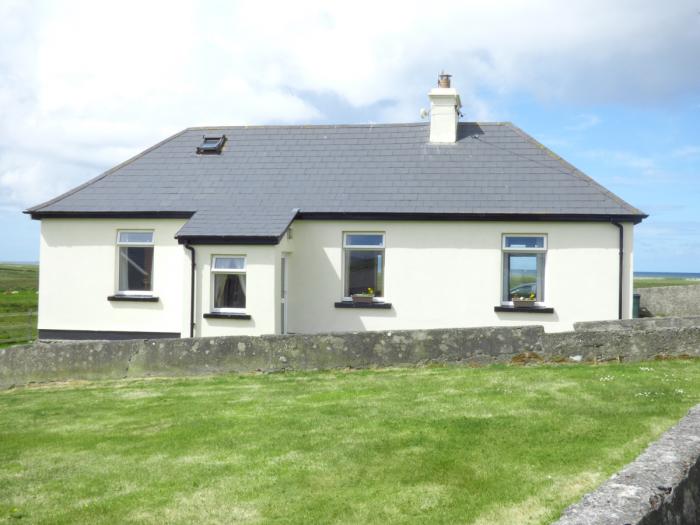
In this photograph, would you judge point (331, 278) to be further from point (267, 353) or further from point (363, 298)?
point (267, 353)

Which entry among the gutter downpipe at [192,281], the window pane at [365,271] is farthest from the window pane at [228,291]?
the window pane at [365,271]

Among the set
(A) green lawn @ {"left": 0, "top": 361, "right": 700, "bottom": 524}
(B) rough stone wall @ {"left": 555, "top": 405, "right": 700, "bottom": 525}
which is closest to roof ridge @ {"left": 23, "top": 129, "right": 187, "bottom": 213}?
(A) green lawn @ {"left": 0, "top": 361, "right": 700, "bottom": 524}

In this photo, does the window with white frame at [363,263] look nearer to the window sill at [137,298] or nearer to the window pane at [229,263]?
the window pane at [229,263]

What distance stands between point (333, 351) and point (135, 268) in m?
8.18

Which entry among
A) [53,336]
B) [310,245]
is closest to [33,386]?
[53,336]

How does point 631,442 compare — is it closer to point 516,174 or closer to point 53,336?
point 516,174

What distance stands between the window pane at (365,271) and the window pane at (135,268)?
520 centimetres

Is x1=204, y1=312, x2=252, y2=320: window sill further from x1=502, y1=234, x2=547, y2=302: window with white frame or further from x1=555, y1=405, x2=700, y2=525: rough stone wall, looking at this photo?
x1=555, y1=405, x2=700, y2=525: rough stone wall

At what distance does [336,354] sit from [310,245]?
18.7ft

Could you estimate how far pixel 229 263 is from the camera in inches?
666

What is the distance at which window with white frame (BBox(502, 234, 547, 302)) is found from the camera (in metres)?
17.0

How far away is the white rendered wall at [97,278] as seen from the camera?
1809cm

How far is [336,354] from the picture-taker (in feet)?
40.9

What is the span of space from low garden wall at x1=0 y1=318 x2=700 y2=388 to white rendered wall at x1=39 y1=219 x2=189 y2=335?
15.4 ft
